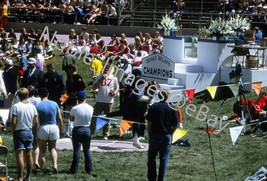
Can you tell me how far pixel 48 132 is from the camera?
47.4ft

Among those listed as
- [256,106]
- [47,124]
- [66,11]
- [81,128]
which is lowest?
[256,106]

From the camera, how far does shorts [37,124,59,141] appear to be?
14438 mm

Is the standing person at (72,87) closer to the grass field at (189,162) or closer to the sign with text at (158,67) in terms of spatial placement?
the grass field at (189,162)

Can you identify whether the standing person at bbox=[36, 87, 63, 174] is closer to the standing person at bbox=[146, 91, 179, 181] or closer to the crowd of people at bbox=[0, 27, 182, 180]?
the crowd of people at bbox=[0, 27, 182, 180]

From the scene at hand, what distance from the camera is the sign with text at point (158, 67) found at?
82.5 ft

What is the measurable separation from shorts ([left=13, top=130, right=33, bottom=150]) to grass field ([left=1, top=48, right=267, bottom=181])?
840 millimetres

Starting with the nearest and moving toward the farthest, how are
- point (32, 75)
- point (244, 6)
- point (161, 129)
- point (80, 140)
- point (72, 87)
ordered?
point (161, 129), point (80, 140), point (72, 87), point (32, 75), point (244, 6)

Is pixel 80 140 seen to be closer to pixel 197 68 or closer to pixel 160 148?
pixel 160 148

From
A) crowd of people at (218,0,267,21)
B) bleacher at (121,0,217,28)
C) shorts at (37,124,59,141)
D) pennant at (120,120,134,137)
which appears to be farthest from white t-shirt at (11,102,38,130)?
bleacher at (121,0,217,28)

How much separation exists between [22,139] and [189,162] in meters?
3.97

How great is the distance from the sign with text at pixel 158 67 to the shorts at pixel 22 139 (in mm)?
11540

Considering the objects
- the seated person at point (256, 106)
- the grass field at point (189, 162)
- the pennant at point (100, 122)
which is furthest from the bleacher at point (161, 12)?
the pennant at point (100, 122)

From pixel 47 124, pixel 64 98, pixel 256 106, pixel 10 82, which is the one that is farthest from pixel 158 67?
pixel 47 124

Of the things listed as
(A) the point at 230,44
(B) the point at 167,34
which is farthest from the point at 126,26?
(A) the point at 230,44
